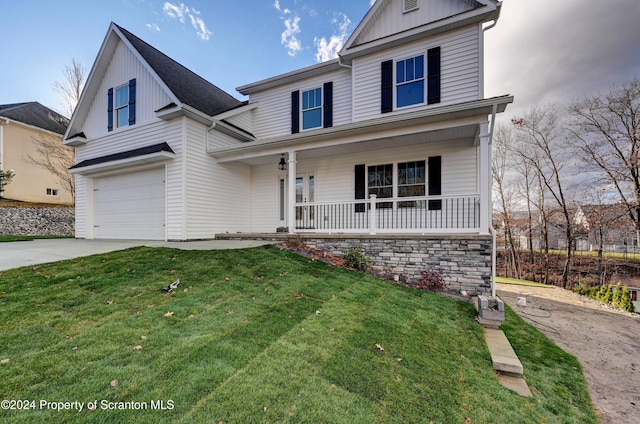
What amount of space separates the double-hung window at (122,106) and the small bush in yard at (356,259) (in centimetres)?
951

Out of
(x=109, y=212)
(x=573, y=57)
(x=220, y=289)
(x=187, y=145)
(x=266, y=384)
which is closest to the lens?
(x=266, y=384)

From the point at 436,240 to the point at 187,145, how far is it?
7.84 m

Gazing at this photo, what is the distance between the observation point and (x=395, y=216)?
830 centimetres

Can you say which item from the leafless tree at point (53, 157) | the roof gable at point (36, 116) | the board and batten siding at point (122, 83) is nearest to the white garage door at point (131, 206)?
the board and batten siding at point (122, 83)

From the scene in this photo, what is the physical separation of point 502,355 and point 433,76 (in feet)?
24.8

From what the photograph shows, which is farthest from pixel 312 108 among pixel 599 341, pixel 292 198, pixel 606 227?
pixel 606 227

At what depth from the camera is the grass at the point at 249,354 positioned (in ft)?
6.82

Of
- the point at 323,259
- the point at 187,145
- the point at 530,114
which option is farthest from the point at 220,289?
the point at 530,114

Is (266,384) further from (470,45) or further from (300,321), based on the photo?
(470,45)

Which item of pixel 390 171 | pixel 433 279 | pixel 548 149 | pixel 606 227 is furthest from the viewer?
pixel 548 149

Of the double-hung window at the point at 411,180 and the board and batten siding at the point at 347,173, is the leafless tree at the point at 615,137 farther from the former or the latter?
the double-hung window at the point at 411,180

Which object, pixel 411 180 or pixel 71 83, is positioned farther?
pixel 71 83

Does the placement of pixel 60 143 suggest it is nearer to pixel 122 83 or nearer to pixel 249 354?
pixel 122 83

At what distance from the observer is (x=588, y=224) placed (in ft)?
46.2
